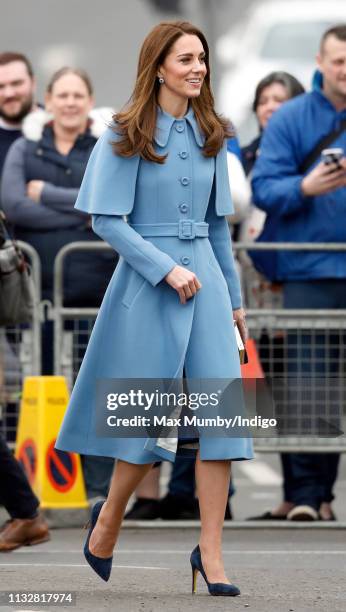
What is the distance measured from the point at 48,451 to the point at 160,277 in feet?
11.6

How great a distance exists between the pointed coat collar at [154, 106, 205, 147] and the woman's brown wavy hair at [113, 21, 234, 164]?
19mm

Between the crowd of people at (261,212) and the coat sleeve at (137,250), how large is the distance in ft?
10.8

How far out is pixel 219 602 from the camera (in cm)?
810

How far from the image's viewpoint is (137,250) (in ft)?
27.1

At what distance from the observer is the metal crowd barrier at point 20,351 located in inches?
464

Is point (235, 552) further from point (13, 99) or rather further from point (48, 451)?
point (13, 99)

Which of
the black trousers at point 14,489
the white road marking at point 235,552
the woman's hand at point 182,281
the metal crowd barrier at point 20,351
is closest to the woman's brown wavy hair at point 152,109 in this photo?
the woman's hand at point 182,281

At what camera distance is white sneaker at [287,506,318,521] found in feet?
38.5

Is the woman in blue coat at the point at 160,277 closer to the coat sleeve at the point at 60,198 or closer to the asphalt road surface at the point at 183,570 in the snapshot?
the asphalt road surface at the point at 183,570

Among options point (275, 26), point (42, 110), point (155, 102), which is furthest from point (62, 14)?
point (155, 102)

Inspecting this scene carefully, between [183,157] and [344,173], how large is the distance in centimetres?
321

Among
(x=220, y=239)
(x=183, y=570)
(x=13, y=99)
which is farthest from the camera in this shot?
(x=13, y=99)

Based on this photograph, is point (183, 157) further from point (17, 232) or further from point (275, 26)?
point (275, 26)

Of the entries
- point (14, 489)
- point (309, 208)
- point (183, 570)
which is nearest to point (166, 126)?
point (183, 570)
